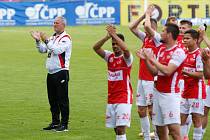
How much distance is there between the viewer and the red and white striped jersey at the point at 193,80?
40.5 feet

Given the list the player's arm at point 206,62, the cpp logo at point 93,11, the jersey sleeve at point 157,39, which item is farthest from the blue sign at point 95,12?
the player's arm at point 206,62

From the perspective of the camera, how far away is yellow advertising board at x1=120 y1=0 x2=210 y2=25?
174ft

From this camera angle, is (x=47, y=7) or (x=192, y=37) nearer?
(x=192, y=37)

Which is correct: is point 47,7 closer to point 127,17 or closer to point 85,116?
point 127,17

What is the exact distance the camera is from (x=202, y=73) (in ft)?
40.4

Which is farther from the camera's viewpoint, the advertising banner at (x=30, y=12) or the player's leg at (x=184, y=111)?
the advertising banner at (x=30, y=12)

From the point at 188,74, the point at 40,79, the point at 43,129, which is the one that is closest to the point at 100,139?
the point at 43,129

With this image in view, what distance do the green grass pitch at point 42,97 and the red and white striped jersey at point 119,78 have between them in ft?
7.31

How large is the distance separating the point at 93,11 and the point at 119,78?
1703 inches

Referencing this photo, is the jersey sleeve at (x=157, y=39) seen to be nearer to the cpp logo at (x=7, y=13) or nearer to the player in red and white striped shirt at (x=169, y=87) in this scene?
the player in red and white striped shirt at (x=169, y=87)

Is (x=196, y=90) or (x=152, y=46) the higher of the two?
Result: (x=152, y=46)

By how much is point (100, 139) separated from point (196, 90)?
2389 mm

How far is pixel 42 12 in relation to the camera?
53.8 meters

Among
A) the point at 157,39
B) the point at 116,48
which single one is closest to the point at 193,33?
the point at 157,39
